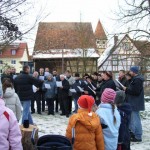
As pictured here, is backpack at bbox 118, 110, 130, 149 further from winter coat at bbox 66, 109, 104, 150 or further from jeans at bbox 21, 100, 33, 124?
jeans at bbox 21, 100, 33, 124

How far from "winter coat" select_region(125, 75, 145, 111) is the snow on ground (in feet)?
2.85

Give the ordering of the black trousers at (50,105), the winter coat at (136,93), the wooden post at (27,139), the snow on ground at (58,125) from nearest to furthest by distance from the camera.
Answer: the wooden post at (27,139)
the snow on ground at (58,125)
the winter coat at (136,93)
the black trousers at (50,105)

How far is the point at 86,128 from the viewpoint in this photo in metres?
4.88

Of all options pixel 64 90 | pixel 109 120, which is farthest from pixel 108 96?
pixel 64 90

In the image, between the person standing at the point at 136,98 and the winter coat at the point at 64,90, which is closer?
the person standing at the point at 136,98

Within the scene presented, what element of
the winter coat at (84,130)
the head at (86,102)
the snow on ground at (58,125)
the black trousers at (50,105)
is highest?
the head at (86,102)

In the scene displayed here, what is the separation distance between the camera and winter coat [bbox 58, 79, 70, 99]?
1374 cm

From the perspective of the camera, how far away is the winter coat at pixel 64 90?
1374 cm

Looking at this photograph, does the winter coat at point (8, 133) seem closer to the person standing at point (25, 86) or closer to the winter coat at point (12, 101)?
the winter coat at point (12, 101)

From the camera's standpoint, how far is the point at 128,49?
17672 millimetres

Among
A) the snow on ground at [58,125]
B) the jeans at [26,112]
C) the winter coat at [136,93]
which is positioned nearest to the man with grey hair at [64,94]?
the snow on ground at [58,125]

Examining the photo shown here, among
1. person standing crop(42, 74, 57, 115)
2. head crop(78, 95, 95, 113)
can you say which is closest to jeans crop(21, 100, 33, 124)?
person standing crop(42, 74, 57, 115)

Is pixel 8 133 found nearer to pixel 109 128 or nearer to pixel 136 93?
pixel 109 128

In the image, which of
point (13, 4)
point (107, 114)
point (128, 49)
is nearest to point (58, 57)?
point (128, 49)
